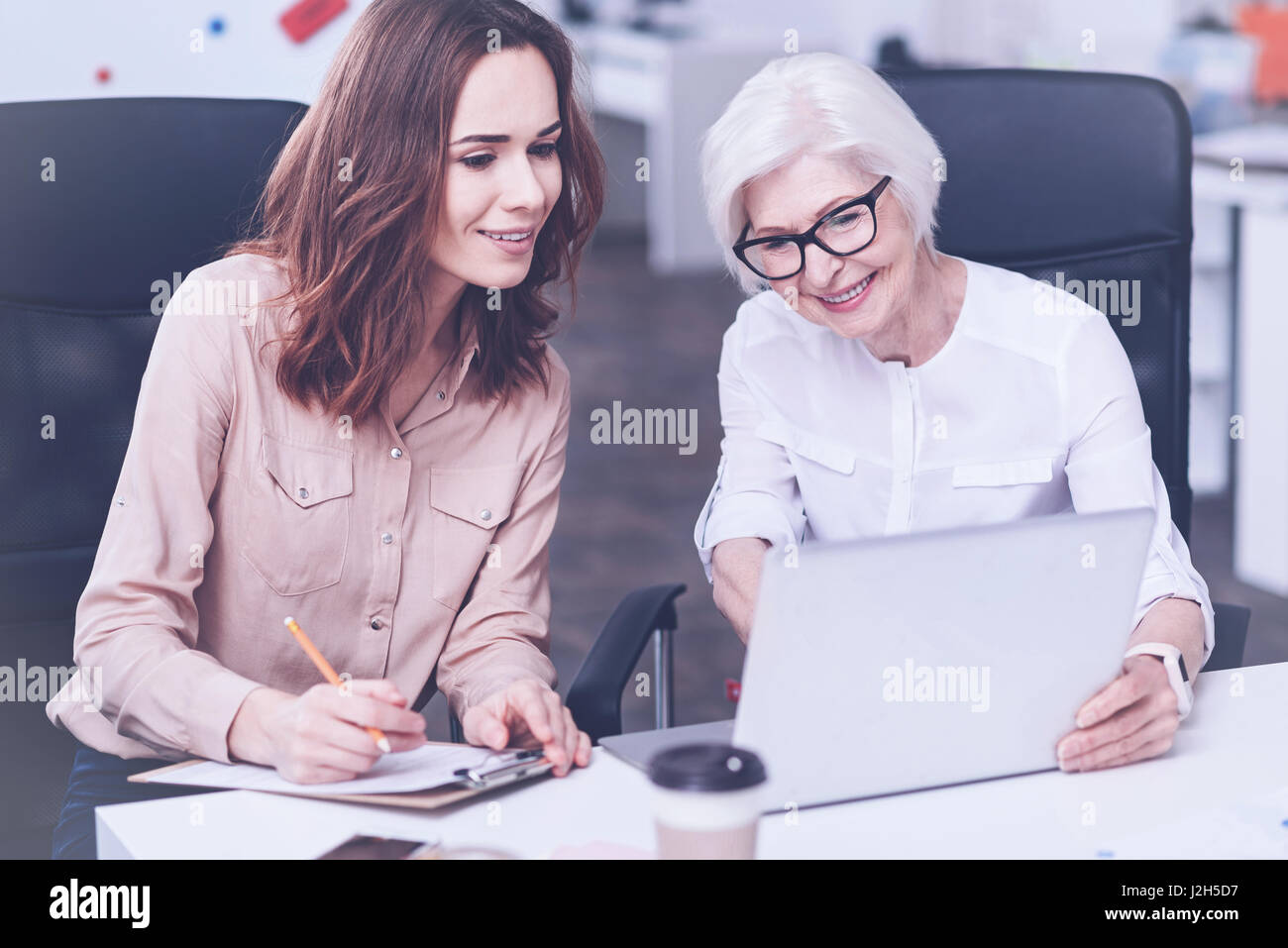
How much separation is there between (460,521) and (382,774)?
0.43 m

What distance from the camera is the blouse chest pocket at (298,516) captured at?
1531 mm

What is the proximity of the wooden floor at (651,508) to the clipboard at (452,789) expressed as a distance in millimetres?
1231

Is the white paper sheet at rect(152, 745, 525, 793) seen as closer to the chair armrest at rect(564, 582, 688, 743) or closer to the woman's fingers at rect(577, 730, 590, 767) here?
the woman's fingers at rect(577, 730, 590, 767)

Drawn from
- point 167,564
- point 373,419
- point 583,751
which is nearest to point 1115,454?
point 583,751

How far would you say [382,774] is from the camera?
1.22 meters

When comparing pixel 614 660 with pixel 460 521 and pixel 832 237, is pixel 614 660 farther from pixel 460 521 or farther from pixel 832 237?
pixel 832 237

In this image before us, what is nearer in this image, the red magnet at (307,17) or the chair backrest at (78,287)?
the chair backrest at (78,287)

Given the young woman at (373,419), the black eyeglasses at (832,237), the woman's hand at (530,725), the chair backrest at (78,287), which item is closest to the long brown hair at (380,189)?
the young woman at (373,419)

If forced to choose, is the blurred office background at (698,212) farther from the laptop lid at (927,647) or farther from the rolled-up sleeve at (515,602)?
the laptop lid at (927,647)

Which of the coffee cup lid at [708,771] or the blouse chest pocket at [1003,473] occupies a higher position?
the blouse chest pocket at [1003,473]

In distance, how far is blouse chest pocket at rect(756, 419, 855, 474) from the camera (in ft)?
5.60

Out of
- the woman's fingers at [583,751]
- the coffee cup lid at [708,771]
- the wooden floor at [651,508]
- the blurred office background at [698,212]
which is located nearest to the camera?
the coffee cup lid at [708,771]
